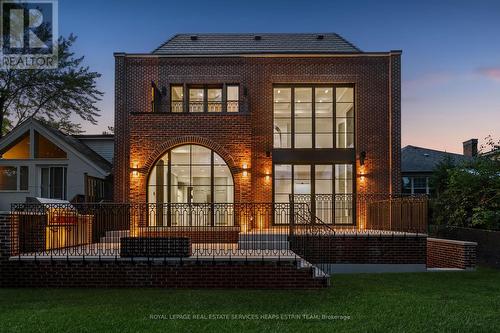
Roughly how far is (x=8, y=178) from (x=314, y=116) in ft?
43.8

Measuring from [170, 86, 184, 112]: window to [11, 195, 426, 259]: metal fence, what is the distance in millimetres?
3890

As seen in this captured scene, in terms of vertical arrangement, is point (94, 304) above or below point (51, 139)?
below

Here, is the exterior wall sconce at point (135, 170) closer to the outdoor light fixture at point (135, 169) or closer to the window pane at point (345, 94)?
the outdoor light fixture at point (135, 169)

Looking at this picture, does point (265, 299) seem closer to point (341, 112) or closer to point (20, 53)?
point (341, 112)

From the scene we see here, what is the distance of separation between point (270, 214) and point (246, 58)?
5896 mm

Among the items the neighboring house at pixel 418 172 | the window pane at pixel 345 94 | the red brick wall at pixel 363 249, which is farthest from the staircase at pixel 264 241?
the neighboring house at pixel 418 172

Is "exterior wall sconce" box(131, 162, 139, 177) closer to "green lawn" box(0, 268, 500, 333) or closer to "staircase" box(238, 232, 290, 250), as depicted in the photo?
"staircase" box(238, 232, 290, 250)

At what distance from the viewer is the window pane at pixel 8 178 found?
17.4m

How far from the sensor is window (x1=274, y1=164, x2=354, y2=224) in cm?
1491

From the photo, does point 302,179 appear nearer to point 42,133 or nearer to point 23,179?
point 42,133

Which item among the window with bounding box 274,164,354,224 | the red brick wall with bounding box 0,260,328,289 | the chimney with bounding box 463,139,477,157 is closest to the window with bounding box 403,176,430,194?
the chimney with bounding box 463,139,477,157

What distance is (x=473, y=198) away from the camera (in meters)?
13.4

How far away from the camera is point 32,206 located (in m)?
9.05

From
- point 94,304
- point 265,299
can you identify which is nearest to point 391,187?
point 265,299
